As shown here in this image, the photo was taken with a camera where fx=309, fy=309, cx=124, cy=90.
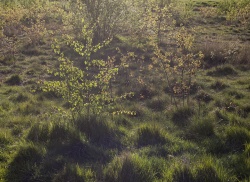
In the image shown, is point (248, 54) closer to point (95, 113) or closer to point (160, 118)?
point (160, 118)

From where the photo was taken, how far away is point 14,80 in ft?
32.5

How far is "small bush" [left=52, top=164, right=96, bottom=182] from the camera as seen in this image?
452 cm

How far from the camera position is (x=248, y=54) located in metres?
11.2

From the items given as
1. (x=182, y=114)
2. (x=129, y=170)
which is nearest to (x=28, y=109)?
(x=182, y=114)

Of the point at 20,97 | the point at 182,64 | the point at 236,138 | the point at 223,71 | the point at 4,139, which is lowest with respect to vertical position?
the point at 20,97

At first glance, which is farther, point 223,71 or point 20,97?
point 223,71

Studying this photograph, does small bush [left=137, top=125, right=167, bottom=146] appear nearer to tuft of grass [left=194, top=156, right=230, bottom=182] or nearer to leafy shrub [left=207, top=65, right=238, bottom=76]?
tuft of grass [left=194, top=156, right=230, bottom=182]

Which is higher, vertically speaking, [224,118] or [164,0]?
[164,0]

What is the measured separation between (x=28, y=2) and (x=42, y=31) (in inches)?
255

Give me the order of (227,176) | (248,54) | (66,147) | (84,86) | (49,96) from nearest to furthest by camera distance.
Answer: (227,176) → (66,147) → (84,86) → (49,96) → (248,54)

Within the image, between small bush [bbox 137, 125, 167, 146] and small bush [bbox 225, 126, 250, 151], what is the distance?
1150 mm

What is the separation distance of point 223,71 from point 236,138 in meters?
5.53

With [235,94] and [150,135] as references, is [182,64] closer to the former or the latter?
[235,94]

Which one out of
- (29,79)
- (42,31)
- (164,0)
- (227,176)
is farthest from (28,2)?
(227,176)
